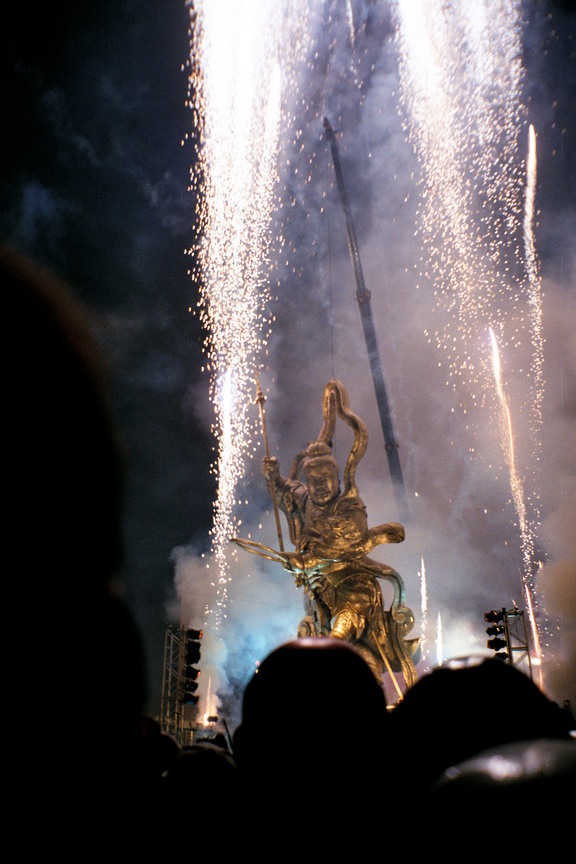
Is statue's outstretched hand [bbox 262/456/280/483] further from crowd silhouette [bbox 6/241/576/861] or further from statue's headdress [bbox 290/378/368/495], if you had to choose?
crowd silhouette [bbox 6/241/576/861]

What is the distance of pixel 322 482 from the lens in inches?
426

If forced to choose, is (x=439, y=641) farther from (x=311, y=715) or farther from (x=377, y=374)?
(x=311, y=715)

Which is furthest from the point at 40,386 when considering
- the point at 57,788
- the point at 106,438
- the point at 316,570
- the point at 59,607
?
the point at 316,570

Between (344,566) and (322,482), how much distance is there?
5.34 ft

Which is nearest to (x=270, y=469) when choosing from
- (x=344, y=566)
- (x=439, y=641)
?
(x=344, y=566)

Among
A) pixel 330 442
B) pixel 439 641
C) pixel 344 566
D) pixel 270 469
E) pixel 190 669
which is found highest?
pixel 439 641

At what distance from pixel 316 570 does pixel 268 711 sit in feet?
30.1

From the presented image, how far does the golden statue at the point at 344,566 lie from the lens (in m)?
10.2

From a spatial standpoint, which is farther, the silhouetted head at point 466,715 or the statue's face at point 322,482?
the statue's face at point 322,482

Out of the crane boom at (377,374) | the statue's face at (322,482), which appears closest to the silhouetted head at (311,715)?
the statue's face at (322,482)

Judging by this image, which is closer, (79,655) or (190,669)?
(79,655)

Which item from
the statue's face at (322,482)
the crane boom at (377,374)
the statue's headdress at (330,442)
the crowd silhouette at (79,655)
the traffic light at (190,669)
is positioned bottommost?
the crowd silhouette at (79,655)

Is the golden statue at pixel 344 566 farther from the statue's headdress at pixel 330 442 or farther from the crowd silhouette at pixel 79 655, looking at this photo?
the crowd silhouette at pixel 79 655

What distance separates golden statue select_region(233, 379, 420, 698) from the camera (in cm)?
1018
